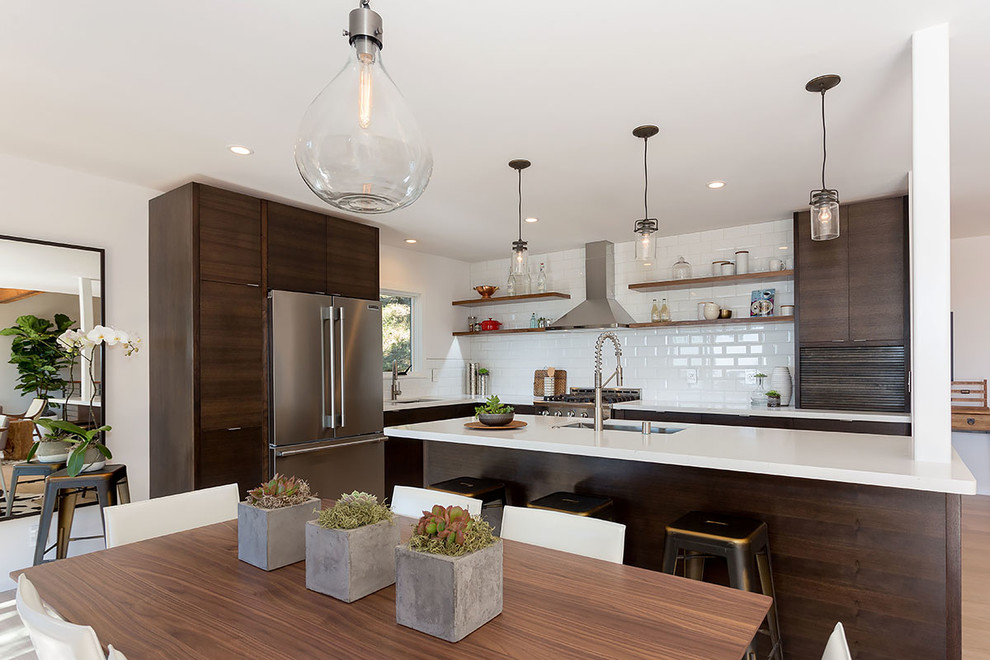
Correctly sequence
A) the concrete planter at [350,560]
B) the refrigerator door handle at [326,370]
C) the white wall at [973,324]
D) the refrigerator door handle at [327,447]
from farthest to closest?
the white wall at [973,324]
the refrigerator door handle at [326,370]
the refrigerator door handle at [327,447]
the concrete planter at [350,560]

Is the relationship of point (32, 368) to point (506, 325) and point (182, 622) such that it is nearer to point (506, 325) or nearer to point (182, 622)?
point (182, 622)

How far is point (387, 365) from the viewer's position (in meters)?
5.80

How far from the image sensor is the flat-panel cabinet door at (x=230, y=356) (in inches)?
142

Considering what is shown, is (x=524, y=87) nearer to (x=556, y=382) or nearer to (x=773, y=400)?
(x=773, y=400)

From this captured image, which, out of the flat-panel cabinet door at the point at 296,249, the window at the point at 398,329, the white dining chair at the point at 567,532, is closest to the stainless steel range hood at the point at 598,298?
the window at the point at 398,329

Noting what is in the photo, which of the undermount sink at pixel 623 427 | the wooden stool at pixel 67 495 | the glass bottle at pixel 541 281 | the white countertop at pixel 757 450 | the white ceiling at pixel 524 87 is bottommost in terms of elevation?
the wooden stool at pixel 67 495

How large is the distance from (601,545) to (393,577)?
635 millimetres

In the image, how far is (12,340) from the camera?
328 centimetres

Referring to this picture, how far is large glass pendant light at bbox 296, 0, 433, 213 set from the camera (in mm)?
1238

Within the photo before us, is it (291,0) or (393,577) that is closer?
(393,577)

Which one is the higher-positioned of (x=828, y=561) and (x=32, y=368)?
(x=32, y=368)

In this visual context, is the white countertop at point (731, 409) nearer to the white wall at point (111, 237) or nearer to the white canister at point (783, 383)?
the white canister at point (783, 383)

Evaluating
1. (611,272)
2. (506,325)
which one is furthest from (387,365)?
(611,272)

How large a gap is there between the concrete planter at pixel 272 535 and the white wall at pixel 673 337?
429 centimetres
